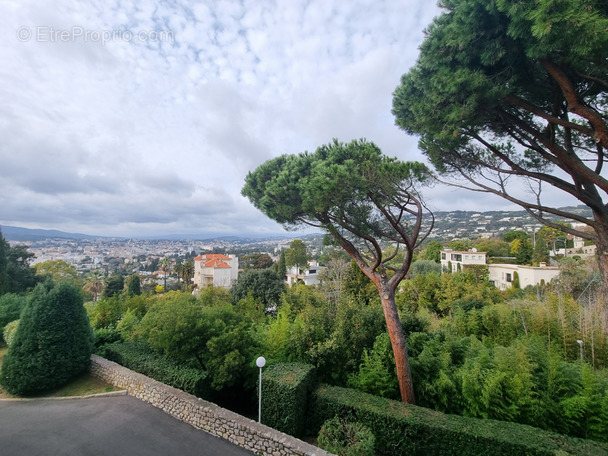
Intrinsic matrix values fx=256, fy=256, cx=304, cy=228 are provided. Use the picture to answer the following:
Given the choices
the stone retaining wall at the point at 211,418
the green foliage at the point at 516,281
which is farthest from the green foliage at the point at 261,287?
the green foliage at the point at 516,281

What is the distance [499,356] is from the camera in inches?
181

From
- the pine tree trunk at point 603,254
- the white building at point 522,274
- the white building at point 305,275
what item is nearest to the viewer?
the pine tree trunk at point 603,254

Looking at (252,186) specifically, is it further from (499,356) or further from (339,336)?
(499,356)

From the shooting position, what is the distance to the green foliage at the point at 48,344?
20.8 feet

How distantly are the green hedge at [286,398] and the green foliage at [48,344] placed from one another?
228 inches

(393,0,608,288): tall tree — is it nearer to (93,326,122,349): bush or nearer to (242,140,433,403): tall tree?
(242,140,433,403): tall tree

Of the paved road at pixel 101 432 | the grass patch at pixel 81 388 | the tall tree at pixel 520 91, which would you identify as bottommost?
the grass patch at pixel 81 388

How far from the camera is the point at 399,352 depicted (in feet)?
17.0

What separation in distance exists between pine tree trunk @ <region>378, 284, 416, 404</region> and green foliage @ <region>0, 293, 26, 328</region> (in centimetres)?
1534

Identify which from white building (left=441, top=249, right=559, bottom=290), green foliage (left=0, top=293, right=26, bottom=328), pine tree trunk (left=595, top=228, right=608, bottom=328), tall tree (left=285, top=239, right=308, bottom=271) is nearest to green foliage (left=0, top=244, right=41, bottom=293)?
green foliage (left=0, top=293, right=26, bottom=328)

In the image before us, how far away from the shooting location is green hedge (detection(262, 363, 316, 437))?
459 cm

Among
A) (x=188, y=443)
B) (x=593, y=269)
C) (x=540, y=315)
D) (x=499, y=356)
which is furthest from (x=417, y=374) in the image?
(x=593, y=269)

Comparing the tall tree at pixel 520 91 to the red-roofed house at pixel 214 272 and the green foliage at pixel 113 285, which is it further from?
the red-roofed house at pixel 214 272

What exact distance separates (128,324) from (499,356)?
11645mm
